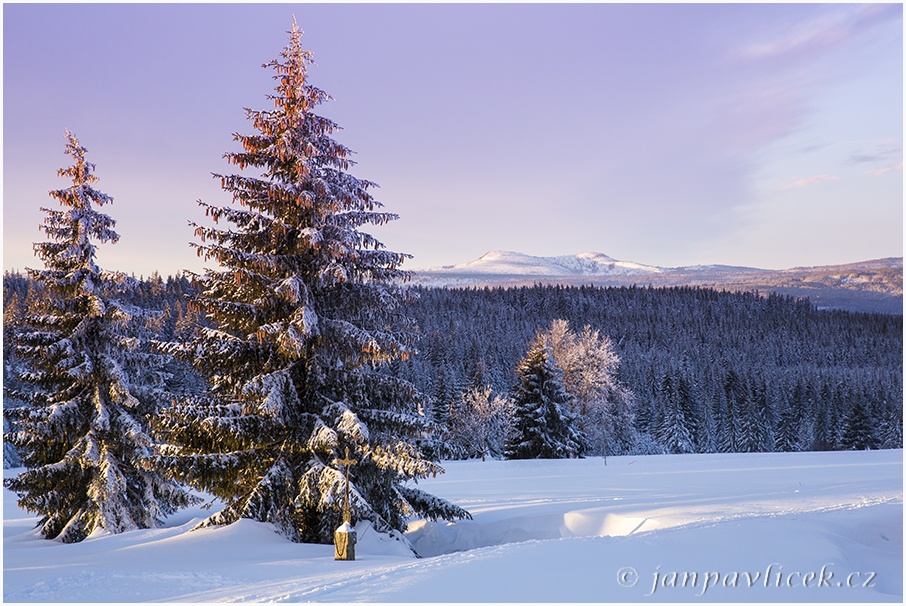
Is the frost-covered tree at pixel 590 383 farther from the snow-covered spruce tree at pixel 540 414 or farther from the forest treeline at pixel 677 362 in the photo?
the snow-covered spruce tree at pixel 540 414

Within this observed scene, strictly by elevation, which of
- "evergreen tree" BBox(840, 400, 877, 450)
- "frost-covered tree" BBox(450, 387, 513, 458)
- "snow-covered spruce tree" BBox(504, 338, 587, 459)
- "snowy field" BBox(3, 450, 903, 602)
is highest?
"snowy field" BBox(3, 450, 903, 602)

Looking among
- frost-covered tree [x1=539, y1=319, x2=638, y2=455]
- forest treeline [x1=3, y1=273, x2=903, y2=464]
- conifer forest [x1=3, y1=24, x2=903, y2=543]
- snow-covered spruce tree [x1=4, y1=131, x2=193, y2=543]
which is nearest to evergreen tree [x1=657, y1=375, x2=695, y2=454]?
forest treeline [x1=3, y1=273, x2=903, y2=464]

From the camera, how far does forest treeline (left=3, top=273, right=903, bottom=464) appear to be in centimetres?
6400

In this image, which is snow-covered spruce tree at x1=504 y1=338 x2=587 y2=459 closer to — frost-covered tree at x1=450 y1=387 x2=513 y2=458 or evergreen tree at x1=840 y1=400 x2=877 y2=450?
frost-covered tree at x1=450 y1=387 x2=513 y2=458

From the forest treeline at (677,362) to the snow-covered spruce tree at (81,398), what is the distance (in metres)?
1.34

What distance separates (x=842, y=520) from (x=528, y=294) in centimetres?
18011

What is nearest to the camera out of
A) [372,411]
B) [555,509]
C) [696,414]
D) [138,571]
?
[138,571]

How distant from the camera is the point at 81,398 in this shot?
16.8 m

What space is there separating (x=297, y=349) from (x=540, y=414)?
2570 cm

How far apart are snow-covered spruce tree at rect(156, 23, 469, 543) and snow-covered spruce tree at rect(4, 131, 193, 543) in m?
4.13

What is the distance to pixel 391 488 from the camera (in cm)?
1378

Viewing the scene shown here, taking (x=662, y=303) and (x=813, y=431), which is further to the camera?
(x=662, y=303)

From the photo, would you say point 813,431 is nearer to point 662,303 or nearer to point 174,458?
point 174,458

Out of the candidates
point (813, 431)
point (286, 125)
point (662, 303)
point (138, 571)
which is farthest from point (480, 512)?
point (662, 303)
